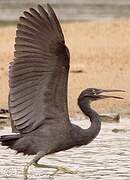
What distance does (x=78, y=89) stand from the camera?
15.5 meters

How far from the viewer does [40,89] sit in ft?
28.8

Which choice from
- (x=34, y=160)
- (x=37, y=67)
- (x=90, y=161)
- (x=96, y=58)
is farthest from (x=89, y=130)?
(x=96, y=58)

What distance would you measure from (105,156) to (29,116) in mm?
2038

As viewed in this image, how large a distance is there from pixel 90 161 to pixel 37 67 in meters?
2.00

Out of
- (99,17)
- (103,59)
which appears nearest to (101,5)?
(99,17)

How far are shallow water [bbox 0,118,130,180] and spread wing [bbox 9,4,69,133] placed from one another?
3.48 feet

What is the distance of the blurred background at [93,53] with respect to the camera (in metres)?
15.1

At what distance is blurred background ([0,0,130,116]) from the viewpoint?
15.1 metres

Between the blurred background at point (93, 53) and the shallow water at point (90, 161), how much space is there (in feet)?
7.67

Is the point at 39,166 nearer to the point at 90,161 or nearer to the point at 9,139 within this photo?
the point at 9,139

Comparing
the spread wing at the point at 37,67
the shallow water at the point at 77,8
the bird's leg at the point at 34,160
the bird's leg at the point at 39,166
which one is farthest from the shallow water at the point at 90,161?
the shallow water at the point at 77,8

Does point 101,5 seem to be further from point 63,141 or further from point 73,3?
point 63,141

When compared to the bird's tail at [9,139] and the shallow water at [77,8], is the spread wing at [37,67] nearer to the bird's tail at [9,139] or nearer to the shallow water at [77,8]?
the bird's tail at [9,139]

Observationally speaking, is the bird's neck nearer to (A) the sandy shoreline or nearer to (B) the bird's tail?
(B) the bird's tail
